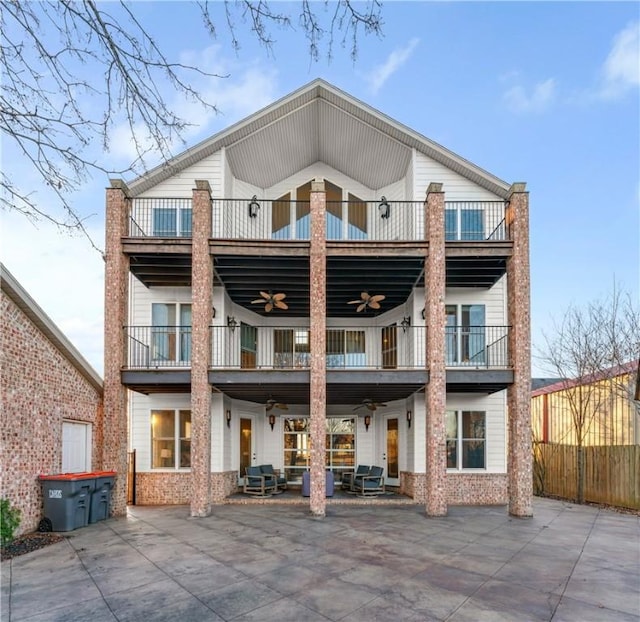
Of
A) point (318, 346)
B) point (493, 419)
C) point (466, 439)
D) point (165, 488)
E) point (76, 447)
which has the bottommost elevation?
point (165, 488)

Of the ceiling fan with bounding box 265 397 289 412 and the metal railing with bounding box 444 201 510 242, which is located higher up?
the metal railing with bounding box 444 201 510 242

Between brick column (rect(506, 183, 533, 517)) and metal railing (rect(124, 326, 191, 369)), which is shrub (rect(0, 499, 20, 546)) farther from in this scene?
brick column (rect(506, 183, 533, 517))

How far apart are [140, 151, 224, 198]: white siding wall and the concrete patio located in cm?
867

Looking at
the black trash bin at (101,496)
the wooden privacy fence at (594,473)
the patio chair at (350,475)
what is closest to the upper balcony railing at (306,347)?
the black trash bin at (101,496)

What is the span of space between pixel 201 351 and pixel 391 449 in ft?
23.6

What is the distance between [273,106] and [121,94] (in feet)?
33.5

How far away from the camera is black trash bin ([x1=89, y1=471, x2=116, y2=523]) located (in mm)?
10258

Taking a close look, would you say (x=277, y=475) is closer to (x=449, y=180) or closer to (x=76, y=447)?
(x=76, y=447)

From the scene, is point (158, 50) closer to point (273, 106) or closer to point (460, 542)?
point (460, 542)

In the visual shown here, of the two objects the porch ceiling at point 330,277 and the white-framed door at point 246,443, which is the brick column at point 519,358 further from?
the white-framed door at point 246,443

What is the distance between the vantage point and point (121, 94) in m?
3.93

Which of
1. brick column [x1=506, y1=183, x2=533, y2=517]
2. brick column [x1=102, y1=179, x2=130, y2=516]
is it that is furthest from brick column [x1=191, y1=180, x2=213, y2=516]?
brick column [x1=506, y1=183, x2=533, y2=517]

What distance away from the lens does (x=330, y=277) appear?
12.7 meters

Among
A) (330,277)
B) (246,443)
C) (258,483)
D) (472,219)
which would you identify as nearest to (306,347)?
(246,443)
